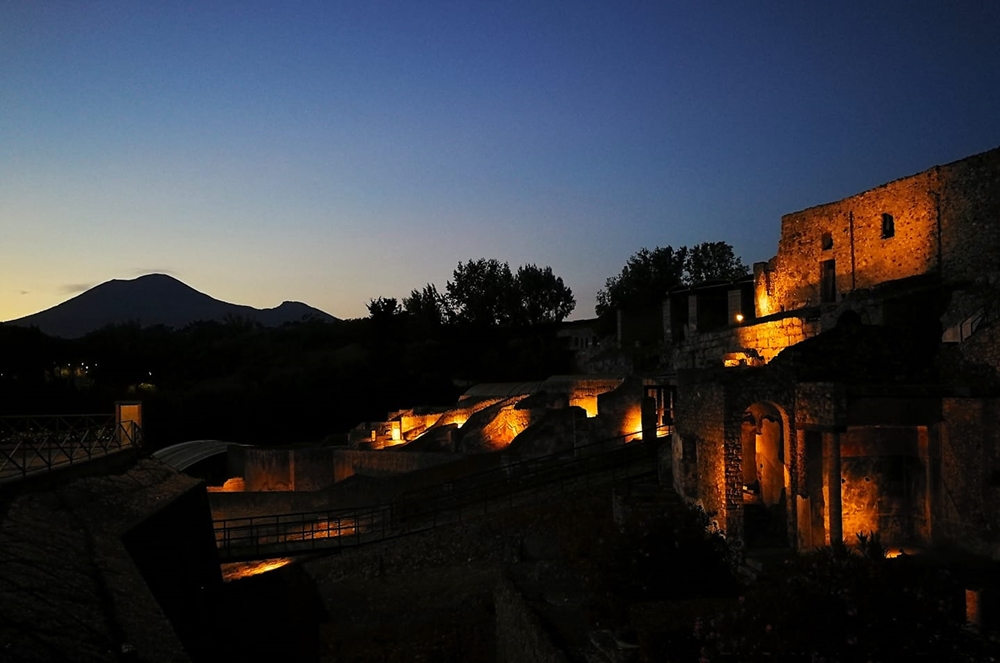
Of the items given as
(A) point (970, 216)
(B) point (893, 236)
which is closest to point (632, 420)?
(B) point (893, 236)

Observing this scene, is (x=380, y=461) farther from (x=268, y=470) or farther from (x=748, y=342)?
(x=748, y=342)

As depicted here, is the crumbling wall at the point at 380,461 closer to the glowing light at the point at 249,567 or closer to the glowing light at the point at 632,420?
the glowing light at the point at 632,420

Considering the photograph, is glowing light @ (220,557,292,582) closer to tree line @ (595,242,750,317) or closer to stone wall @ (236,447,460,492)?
stone wall @ (236,447,460,492)

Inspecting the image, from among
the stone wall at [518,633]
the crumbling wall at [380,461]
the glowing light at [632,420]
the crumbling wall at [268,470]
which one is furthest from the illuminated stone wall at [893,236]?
the crumbling wall at [268,470]

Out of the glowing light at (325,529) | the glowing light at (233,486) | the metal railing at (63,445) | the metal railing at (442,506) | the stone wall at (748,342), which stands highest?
the stone wall at (748,342)

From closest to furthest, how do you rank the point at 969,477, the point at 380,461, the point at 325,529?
the point at 969,477, the point at 325,529, the point at 380,461

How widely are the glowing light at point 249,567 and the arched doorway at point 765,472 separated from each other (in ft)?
39.7

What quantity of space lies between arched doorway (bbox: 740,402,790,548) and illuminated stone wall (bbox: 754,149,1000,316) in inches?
414

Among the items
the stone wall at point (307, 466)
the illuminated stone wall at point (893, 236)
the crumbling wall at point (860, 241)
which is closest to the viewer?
the illuminated stone wall at point (893, 236)

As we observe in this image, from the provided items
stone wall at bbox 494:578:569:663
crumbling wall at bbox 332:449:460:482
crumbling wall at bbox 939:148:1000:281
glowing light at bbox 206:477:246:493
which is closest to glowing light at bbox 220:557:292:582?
crumbling wall at bbox 332:449:460:482

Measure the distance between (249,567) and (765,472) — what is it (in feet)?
45.8

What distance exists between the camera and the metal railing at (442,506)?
21.5 m

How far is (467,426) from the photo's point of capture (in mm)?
31766

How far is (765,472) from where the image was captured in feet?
59.7
